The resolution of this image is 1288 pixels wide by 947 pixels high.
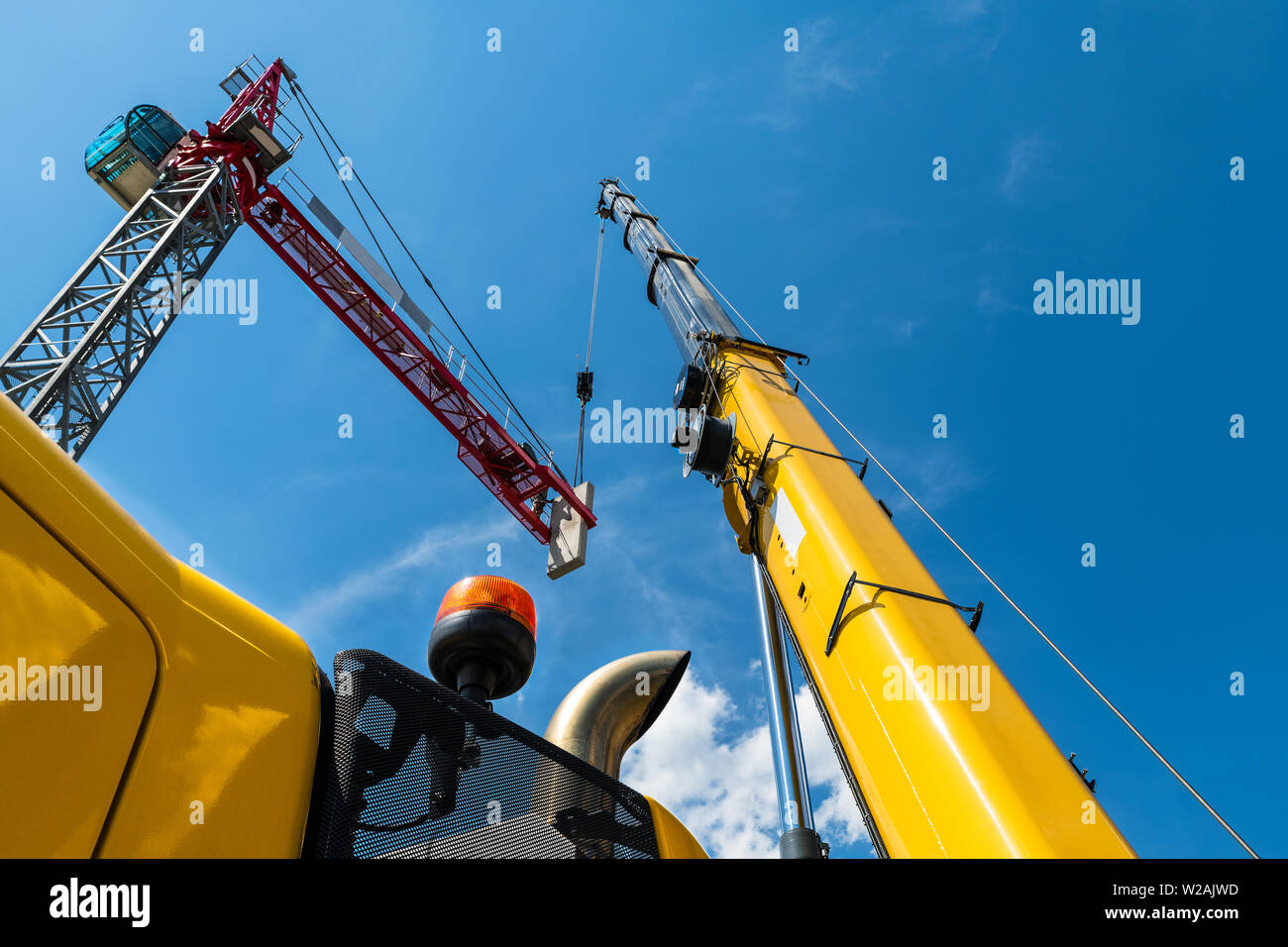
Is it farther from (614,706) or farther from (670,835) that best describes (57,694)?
(614,706)

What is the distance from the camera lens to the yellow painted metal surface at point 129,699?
1.39m

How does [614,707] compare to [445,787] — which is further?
[614,707]

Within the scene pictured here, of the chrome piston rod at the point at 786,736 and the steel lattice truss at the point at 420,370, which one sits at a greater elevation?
the steel lattice truss at the point at 420,370

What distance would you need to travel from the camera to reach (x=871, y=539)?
4.93 meters

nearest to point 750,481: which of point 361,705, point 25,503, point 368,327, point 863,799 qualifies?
point 863,799

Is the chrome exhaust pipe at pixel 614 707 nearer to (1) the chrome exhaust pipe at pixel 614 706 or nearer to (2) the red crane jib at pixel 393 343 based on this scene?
(1) the chrome exhaust pipe at pixel 614 706

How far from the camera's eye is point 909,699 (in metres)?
3.83

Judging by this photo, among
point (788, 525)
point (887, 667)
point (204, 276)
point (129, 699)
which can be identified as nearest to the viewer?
point (129, 699)

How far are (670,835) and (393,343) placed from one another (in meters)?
16.1

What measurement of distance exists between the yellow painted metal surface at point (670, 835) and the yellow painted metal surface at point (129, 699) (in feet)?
4.27

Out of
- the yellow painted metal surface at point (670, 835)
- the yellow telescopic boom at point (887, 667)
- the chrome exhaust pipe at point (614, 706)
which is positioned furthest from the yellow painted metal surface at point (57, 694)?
the yellow telescopic boom at point (887, 667)

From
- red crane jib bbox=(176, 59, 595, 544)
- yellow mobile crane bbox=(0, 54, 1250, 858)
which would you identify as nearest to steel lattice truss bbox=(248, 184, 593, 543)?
red crane jib bbox=(176, 59, 595, 544)

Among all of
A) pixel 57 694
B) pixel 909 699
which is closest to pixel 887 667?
pixel 909 699
